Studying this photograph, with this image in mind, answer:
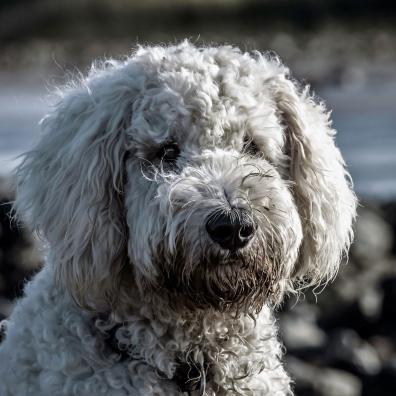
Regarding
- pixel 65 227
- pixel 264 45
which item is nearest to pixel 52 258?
pixel 65 227

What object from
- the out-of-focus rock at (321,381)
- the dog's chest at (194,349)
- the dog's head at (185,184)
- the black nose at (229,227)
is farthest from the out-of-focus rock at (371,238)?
the black nose at (229,227)

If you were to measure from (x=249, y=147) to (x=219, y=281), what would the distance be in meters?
0.61

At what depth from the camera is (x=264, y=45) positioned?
4166 cm

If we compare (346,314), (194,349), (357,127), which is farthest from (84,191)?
(357,127)

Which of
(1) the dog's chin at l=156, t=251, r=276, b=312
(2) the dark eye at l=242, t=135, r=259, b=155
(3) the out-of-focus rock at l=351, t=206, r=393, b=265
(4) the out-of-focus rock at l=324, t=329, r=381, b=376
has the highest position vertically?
(3) the out-of-focus rock at l=351, t=206, r=393, b=265

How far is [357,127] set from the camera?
74.7ft

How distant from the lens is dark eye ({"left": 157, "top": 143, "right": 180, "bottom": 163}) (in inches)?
224

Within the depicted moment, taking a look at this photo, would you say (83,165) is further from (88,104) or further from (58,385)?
(58,385)

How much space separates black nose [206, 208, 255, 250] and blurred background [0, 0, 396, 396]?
104 centimetres

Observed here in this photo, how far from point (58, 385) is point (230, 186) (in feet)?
3.41

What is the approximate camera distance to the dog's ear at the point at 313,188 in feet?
19.5

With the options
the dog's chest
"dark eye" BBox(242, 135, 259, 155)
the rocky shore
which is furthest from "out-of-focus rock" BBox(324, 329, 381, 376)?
"dark eye" BBox(242, 135, 259, 155)

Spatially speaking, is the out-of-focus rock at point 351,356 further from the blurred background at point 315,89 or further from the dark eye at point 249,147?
the dark eye at point 249,147

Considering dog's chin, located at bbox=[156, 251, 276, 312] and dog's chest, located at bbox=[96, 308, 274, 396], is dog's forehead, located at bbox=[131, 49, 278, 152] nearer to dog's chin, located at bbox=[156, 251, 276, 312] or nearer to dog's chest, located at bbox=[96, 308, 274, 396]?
dog's chin, located at bbox=[156, 251, 276, 312]
